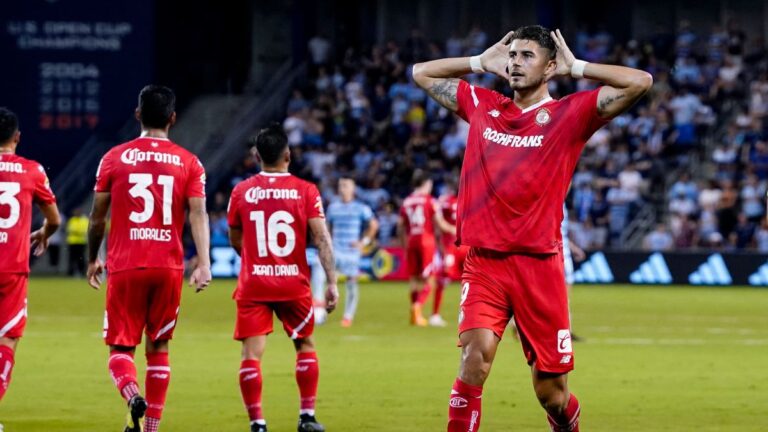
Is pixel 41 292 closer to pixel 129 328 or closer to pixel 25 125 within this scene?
pixel 25 125

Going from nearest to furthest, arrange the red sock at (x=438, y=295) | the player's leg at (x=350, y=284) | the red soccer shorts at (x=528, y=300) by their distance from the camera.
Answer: the red soccer shorts at (x=528, y=300), the player's leg at (x=350, y=284), the red sock at (x=438, y=295)

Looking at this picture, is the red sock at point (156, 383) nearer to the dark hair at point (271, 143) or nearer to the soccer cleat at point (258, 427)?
the soccer cleat at point (258, 427)

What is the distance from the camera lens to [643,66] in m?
38.8

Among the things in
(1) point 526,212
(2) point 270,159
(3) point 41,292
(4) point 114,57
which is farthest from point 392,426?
(4) point 114,57

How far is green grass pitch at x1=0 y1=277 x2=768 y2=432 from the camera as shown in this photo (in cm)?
1180

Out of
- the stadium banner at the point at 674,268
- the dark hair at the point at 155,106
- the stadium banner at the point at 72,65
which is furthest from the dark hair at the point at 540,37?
the stadium banner at the point at 72,65

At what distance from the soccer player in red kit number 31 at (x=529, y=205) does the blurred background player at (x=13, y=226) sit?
12.5ft

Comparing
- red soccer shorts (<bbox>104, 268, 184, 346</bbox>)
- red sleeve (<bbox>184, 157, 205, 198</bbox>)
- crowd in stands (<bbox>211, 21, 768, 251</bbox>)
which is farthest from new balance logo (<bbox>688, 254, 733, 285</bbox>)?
red soccer shorts (<bbox>104, 268, 184, 346</bbox>)

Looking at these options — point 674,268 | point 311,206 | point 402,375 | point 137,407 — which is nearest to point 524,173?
point 137,407

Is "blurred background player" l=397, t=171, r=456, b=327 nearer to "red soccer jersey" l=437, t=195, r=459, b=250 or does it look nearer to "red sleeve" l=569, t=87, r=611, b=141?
"red soccer jersey" l=437, t=195, r=459, b=250

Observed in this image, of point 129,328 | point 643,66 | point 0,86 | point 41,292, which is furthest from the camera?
point 643,66

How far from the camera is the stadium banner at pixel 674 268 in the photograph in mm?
32594

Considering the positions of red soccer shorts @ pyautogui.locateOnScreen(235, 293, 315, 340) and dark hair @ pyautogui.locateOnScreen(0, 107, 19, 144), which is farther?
red soccer shorts @ pyautogui.locateOnScreen(235, 293, 315, 340)

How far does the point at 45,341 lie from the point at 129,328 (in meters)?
9.45
